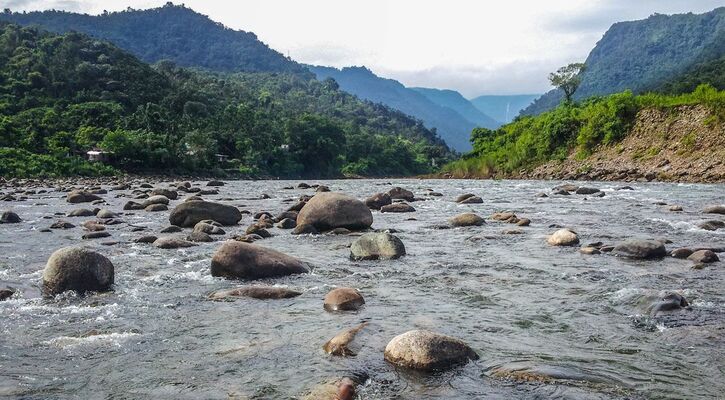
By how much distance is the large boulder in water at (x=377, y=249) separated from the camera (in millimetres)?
12460

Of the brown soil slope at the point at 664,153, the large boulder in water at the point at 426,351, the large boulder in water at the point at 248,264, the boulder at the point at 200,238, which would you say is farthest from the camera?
the brown soil slope at the point at 664,153

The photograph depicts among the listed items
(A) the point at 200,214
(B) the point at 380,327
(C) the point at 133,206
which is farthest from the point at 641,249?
(C) the point at 133,206

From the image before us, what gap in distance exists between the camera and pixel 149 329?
7.65m

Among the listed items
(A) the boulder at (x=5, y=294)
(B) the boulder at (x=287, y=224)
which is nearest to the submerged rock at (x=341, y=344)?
(A) the boulder at (x=5, y=294)

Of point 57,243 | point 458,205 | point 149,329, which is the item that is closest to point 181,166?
point 458,205

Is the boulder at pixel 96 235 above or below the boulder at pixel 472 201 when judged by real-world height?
above

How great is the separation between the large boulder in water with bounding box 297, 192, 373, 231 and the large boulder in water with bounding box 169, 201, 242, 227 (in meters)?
2.96

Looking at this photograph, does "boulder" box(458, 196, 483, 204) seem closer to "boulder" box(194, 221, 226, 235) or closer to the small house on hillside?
"boulder" box(194, 221, 226, 235)

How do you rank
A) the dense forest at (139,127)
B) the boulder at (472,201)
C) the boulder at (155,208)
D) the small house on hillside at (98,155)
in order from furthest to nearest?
the small house on hillside at (98,155), the dense forest at (139,127), the boulder at (472,201), the boulder at (155,208)

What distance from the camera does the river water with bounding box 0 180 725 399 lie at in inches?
225

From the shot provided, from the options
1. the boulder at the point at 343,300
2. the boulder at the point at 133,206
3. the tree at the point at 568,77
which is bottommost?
the boulder at the point at 133,206

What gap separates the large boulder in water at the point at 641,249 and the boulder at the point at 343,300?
6474mm

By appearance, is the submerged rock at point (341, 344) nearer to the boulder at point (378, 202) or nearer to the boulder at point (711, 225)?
the boulder at point (711, 225)

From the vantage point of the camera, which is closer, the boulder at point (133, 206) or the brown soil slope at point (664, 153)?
the boulder at point (133, 206)
